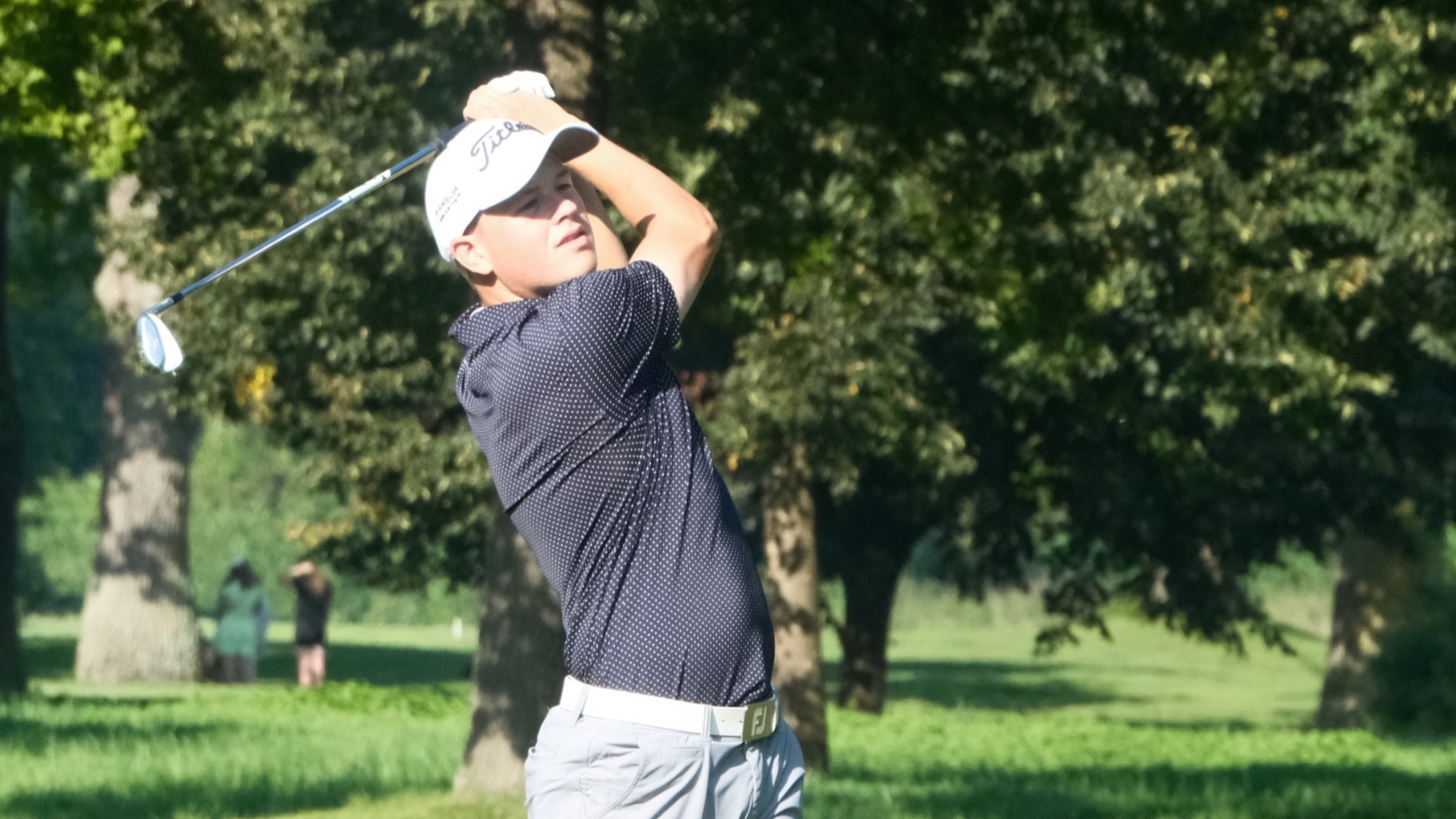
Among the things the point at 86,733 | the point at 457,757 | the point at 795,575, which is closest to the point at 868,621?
the point at 795,575

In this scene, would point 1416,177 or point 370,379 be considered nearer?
point 1416,177

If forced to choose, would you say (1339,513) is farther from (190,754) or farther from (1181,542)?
(190,754)

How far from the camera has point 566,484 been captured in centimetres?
373

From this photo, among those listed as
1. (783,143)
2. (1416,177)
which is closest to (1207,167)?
(1416,177)

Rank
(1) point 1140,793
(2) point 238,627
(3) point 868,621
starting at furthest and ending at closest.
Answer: (2) point 238,627, (3) point 868,621, (1) point 1140,793

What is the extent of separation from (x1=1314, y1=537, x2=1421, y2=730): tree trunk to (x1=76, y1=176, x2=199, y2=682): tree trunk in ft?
53.5

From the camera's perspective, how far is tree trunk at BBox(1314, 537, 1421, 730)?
30.6 meters

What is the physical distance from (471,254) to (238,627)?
2729 centimetres

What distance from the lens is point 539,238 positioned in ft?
Answer: 12.5

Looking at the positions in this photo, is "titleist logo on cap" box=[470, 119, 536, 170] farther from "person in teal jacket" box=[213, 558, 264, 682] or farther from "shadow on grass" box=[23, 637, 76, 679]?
"shadow on grass" box=[23, 637, 76, 679]

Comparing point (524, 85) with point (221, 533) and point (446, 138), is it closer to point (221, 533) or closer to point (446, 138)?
point (446, 138)

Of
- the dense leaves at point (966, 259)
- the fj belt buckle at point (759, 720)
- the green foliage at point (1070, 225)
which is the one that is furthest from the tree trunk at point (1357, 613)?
the fj belt buckle at point (759, 720)

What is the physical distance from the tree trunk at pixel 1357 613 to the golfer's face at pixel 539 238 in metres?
28.1

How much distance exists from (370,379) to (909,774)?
8084mm
